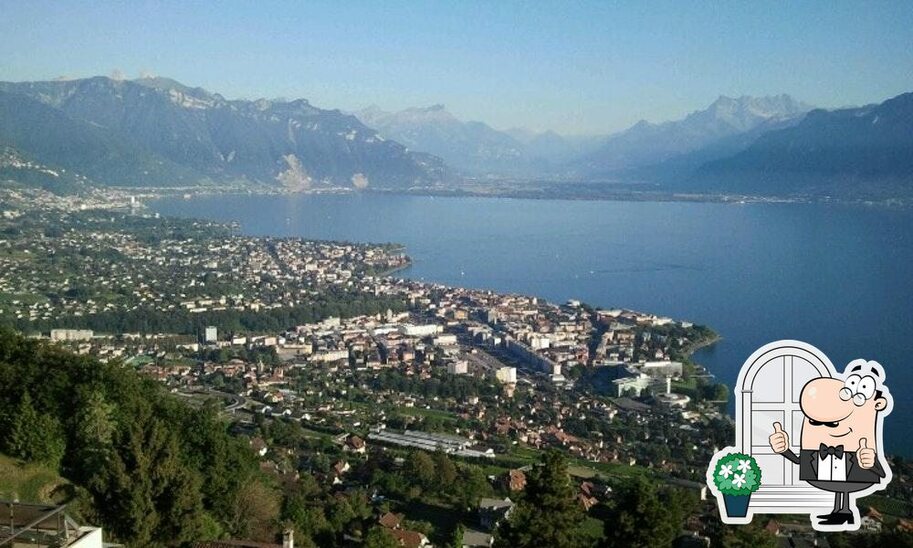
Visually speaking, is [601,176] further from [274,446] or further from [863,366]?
[863,366]

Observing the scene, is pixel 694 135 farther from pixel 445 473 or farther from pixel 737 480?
pixel 737 480

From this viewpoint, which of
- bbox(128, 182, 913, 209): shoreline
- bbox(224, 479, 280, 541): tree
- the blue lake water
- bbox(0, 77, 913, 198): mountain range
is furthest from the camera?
bbox(0, 77, 913, 198): mountain range

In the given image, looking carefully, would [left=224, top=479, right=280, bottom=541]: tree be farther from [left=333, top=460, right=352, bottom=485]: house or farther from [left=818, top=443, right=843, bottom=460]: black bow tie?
[left=818, top=443, right=843, bottom=460]: black bow tie

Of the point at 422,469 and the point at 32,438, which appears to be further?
the point at 422,469

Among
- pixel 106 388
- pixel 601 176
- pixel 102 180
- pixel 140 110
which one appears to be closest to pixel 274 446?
pixel 106 388

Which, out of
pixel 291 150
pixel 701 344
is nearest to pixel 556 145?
pixel 291 150

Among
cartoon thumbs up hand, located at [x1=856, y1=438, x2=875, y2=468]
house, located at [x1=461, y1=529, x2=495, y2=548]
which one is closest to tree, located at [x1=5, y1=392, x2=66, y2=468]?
house, located at [x1=461, y1=529, x2=495, y2=548]
